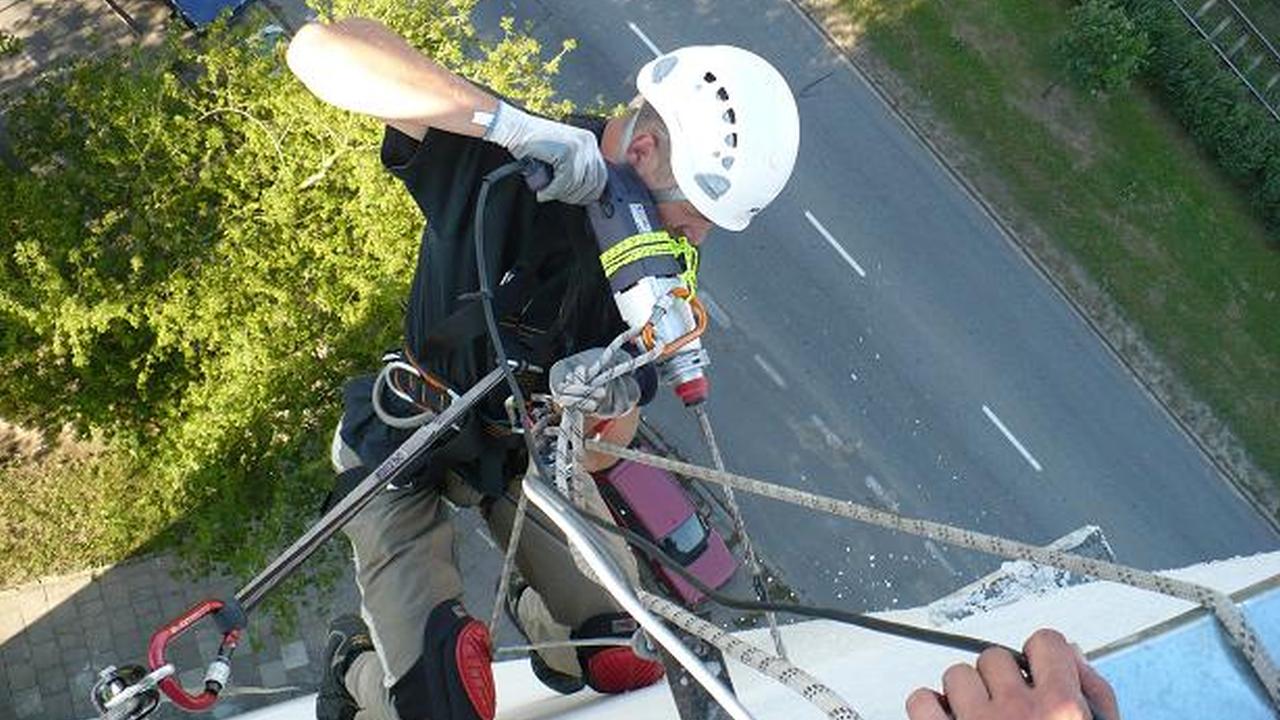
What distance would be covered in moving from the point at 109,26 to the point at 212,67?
624 centimetres

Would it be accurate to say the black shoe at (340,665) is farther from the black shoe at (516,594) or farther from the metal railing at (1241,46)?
the metal railing at (1241,46)

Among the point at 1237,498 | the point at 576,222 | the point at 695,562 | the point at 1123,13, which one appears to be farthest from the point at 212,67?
the point at 1237,498

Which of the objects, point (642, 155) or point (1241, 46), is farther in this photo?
point (1241, 46)

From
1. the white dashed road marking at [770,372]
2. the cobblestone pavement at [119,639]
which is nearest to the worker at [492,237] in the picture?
the cobblestone pavement at [119,639]

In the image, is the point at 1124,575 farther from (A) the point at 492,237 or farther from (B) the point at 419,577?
(B) the point at 419,577

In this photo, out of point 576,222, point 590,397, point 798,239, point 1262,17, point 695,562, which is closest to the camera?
point 590,397

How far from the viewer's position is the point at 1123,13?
637 inches

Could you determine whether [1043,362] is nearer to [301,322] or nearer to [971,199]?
[971,199]

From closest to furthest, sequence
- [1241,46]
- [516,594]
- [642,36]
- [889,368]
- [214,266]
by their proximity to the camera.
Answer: [516,594], [214,266], [889,368], [642,36], [1241,46]

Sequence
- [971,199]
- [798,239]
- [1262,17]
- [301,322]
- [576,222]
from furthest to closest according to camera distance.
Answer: [1262,17]
[971,199]
[798,239]
[301,322]
[576,222]

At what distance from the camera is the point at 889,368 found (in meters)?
15.4

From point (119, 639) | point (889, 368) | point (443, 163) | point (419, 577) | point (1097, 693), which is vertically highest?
point (119, 639)

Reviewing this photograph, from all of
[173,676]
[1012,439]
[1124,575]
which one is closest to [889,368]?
[1012,439]

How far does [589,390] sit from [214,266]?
18.0ft
